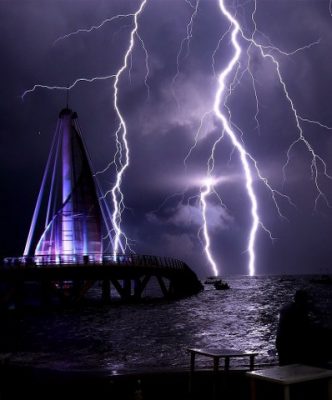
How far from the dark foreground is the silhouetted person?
87 cm

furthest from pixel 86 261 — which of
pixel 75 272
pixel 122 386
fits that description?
pixel 122 386

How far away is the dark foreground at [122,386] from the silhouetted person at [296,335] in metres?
0.87

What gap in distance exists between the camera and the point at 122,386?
6344 mm

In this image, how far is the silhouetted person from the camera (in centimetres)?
503

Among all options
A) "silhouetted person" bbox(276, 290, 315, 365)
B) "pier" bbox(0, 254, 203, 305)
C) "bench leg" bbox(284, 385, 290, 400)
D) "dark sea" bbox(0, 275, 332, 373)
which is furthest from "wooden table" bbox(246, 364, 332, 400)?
"pier" bbox(0, 254, 203, 305)

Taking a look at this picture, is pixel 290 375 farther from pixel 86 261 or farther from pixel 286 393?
pixel 86 261

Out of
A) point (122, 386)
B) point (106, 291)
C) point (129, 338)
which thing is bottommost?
point (129, 338)

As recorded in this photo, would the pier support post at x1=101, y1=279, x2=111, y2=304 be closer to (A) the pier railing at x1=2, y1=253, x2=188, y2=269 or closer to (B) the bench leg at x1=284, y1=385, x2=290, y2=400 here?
(A) the pier railing at x1=2, y1=253, x2=188, y2=269

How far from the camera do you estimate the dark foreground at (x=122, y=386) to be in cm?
600

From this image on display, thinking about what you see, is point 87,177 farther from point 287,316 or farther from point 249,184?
point 287,316

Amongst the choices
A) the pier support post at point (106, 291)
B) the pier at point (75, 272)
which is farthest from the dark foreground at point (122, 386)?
the pier support post at point (106, 291)

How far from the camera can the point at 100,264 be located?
39.9 metres

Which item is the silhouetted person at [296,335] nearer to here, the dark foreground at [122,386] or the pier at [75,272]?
the dark foreground at [122,386]

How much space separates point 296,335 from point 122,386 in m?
2.59
